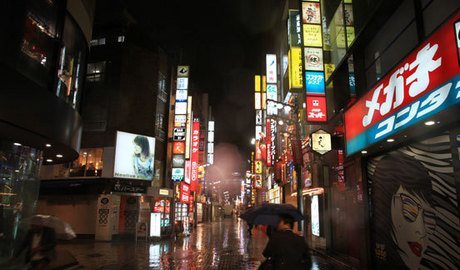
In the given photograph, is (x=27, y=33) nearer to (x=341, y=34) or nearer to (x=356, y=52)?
(x=356, y=52)

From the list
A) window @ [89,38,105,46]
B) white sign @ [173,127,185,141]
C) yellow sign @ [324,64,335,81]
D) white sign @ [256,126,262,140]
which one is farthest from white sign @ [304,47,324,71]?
white sign @ [256,126,262,140]

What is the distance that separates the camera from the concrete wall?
90.5 ft

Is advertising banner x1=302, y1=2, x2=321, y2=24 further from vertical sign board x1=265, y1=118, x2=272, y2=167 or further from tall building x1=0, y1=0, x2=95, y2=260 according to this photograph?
vertical sign board x1=265, y1=118, x2=272, y2=167

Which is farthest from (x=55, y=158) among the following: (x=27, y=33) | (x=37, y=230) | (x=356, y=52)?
(x=356, y=52)

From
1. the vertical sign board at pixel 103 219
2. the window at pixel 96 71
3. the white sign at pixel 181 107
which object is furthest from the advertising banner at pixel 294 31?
the vertical sign board at pixel 103 219

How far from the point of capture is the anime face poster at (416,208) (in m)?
8.57

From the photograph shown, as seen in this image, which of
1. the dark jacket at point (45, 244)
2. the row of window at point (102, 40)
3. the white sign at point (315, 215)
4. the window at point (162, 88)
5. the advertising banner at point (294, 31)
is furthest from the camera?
the window at point (162, 88)

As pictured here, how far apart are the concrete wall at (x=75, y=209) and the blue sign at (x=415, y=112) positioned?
2129 cm

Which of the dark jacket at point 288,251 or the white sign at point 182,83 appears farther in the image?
the white sign at point 182,83

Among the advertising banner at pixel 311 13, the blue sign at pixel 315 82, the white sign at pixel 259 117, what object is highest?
the white sign at pixel 259 117

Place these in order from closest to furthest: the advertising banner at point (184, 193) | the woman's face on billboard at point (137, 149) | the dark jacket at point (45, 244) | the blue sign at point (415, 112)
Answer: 1. the blue sign at point (415, 112)
2. the dark jacket at point (45, 244)
3. the woman's face on billboard at point (137, 149)
4. the advertising banner at point (184, 193)

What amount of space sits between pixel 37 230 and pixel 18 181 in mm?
4648

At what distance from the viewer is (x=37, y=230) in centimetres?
859

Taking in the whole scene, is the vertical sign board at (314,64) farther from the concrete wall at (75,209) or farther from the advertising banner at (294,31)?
the concrete wall at (75,209)
